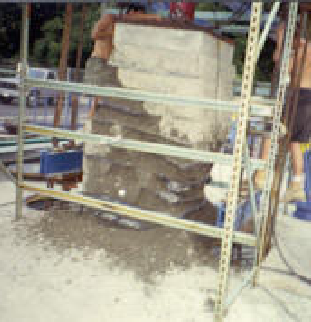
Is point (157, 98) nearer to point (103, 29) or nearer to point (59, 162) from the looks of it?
point (103, 29)

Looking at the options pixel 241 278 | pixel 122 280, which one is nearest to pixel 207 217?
pixel 241 278

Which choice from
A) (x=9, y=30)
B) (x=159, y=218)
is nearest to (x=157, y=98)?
(x=159, y=218)

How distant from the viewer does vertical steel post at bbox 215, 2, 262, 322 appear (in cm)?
268

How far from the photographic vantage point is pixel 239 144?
9.23 ft

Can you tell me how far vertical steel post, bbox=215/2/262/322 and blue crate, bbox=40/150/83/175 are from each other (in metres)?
2.95

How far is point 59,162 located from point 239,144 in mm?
3093

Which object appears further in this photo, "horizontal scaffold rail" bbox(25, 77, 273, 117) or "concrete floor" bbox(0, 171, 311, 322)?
"horizontal scaffold rail" bbox(25, 77, 273, 117)

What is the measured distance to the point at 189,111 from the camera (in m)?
4.31

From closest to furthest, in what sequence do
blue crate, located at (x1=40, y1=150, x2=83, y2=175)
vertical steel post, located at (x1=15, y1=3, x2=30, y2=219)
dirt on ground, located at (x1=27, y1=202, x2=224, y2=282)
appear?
1. dirt on ground, located at (x1=27, y1=202, x2=224, y2=282)
2. vertical steel post, located at (x1=15, y1=3, x2=30, y2=219)
3. blue crate, located at (x1=40, y1=150, x2=83, y2=175)

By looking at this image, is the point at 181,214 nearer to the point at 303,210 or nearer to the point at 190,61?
the point at 190,61

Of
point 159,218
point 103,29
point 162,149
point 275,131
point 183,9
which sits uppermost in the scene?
point 183,9

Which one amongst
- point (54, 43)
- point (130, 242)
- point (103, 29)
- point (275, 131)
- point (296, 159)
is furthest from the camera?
point (54, 43)

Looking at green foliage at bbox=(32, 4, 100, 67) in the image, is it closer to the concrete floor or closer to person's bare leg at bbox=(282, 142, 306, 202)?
person's bare leg at bbox=(282, 142, 306, 202)

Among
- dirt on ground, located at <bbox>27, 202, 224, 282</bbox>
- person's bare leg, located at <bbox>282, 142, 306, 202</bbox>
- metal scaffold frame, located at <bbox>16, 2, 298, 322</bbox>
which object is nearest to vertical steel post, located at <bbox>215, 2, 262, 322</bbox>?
metal scaffold frame, located at <bbox>16, 2, 298, 322</bbox>
